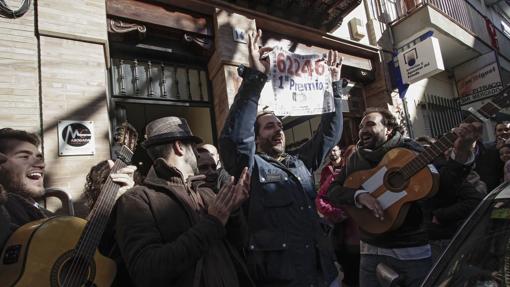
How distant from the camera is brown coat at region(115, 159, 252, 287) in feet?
4.58

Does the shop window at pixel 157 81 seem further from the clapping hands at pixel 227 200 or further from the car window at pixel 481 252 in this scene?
the car window at pixel 481 252

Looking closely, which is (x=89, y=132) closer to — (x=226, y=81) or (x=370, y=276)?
(x=226, y=81)

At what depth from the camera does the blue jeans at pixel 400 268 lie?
7.71 ft

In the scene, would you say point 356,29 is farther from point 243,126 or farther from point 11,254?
point 11,254

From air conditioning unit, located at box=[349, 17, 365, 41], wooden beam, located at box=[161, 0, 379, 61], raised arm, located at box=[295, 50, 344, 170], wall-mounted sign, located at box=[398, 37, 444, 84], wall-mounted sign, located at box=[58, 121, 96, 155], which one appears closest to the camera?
raised arm, located at box=[295, 50, 344, 170]

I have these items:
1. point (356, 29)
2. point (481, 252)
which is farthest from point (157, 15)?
point (481, 252)

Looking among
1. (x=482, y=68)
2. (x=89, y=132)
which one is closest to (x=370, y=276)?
(x=89, y=132)

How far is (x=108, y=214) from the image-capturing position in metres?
1.87

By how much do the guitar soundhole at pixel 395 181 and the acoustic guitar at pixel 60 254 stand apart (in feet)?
6.67

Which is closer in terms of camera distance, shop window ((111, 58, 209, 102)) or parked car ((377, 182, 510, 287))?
parked car ((377, 182, 510, 287))

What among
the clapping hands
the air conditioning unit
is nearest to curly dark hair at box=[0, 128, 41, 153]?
the clapping hands

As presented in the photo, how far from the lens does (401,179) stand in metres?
2.61

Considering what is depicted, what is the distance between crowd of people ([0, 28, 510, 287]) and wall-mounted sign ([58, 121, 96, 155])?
1.23 metres

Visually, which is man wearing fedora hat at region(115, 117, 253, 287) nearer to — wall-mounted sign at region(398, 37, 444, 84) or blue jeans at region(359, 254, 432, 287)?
blue jeans at region(359, 254, 432, 287)
